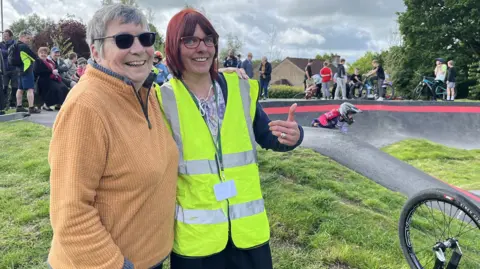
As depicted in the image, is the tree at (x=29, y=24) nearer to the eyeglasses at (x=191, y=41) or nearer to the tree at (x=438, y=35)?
the tree at (x=438, y=35)

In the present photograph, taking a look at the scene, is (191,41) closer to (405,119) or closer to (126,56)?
(126,56)

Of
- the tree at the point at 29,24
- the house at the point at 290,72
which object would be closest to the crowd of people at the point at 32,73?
the tree at the point at 29,24

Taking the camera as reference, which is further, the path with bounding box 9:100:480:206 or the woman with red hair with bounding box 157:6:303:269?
the path with bounding box 9:100:480:206

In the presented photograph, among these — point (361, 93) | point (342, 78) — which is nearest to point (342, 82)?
point (342, 78)

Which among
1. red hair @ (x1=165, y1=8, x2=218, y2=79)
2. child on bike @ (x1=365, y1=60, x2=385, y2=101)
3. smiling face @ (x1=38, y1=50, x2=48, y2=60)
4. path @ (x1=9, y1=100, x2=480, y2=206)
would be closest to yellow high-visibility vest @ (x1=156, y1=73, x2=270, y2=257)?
red hair @ (x1=165, y1=8, x2=218, y2=79)

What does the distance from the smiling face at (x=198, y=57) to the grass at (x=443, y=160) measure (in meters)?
9.39

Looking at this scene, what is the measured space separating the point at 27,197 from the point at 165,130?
3262 mm

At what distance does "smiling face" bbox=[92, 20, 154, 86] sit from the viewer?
166 centimetres

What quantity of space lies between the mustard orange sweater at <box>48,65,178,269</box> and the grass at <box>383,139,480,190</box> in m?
9.65

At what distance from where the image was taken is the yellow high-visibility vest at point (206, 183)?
192 centimetres

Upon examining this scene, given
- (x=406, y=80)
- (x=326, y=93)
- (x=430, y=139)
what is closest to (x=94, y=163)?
(x=430, y=139)

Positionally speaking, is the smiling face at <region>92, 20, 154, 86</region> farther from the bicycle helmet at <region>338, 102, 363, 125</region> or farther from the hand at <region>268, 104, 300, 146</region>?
the bicycle helmet at <region>338, 102, 363, 125</region>

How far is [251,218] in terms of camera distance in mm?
2010

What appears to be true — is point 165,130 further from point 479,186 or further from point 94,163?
point 479,186
